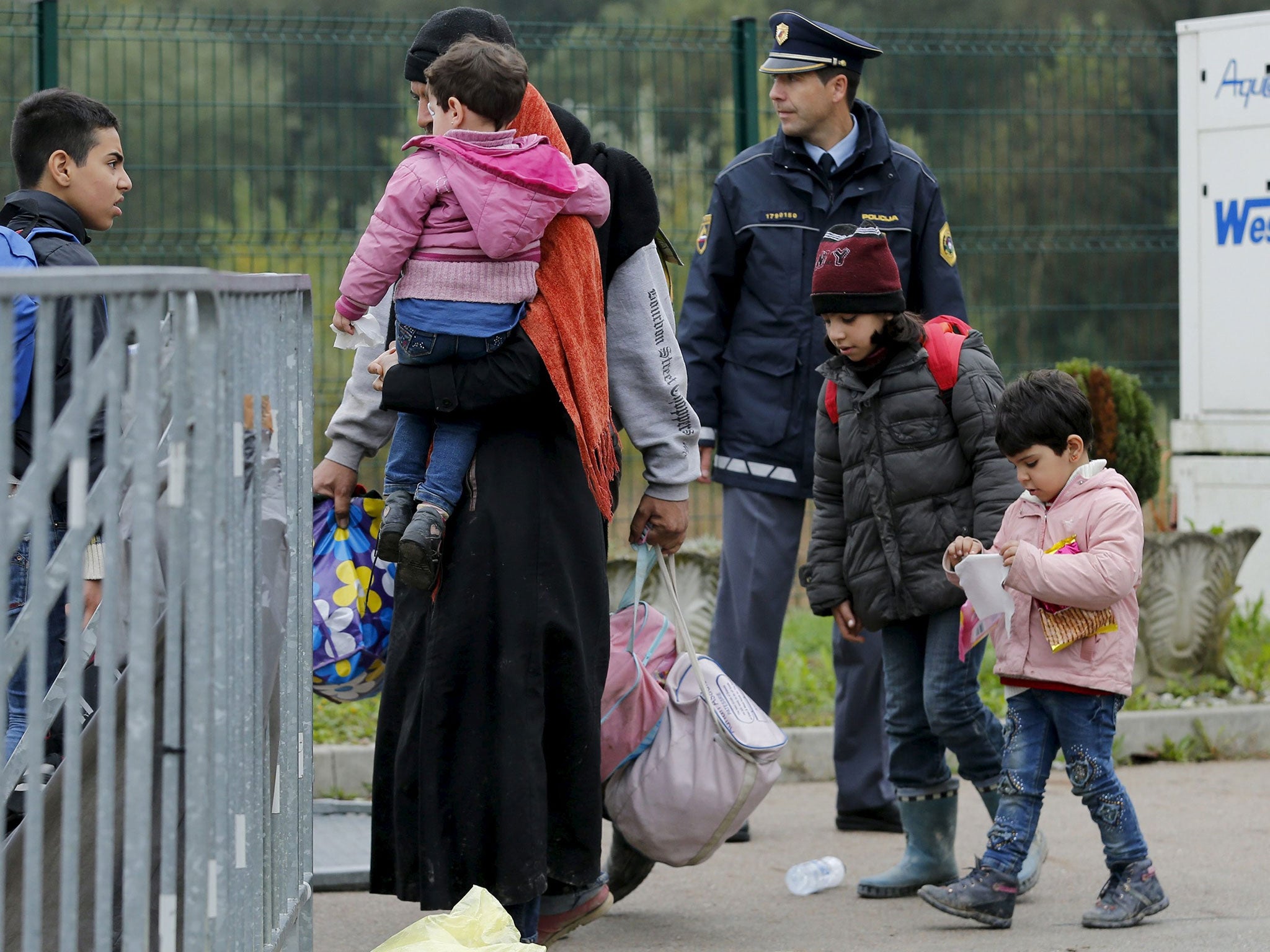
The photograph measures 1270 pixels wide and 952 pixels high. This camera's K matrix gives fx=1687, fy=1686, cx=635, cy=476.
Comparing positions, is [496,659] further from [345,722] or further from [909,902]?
[345,722]

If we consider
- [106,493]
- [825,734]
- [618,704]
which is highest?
[106,493]

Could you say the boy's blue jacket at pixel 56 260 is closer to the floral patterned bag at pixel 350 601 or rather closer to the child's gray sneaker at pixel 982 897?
the floral patterned bag at pixel 350 601

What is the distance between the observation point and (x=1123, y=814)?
13.1ft

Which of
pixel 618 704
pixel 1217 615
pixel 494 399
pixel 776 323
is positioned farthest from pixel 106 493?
pixel 1217 615

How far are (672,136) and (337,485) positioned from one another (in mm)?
3870

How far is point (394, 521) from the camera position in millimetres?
3377

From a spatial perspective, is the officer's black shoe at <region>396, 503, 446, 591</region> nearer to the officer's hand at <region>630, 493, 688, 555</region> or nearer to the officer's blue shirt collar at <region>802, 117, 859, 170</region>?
the officer's hand at <region>630, 493, 688, 555</region>

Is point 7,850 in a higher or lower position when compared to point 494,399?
lower

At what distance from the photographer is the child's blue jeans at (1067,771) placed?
395 cm

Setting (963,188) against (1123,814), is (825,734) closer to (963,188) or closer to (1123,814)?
(1123,814)

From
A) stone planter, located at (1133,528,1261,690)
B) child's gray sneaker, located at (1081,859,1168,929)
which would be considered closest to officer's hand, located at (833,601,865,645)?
→ child's gray sneaker, located at (1081,859,1168,929)

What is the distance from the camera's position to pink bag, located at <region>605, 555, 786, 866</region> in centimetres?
373

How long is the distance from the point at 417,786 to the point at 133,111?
4.12m

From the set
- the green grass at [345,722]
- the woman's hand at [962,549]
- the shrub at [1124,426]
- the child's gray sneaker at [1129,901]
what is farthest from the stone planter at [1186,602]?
the green grass at [345,722]
